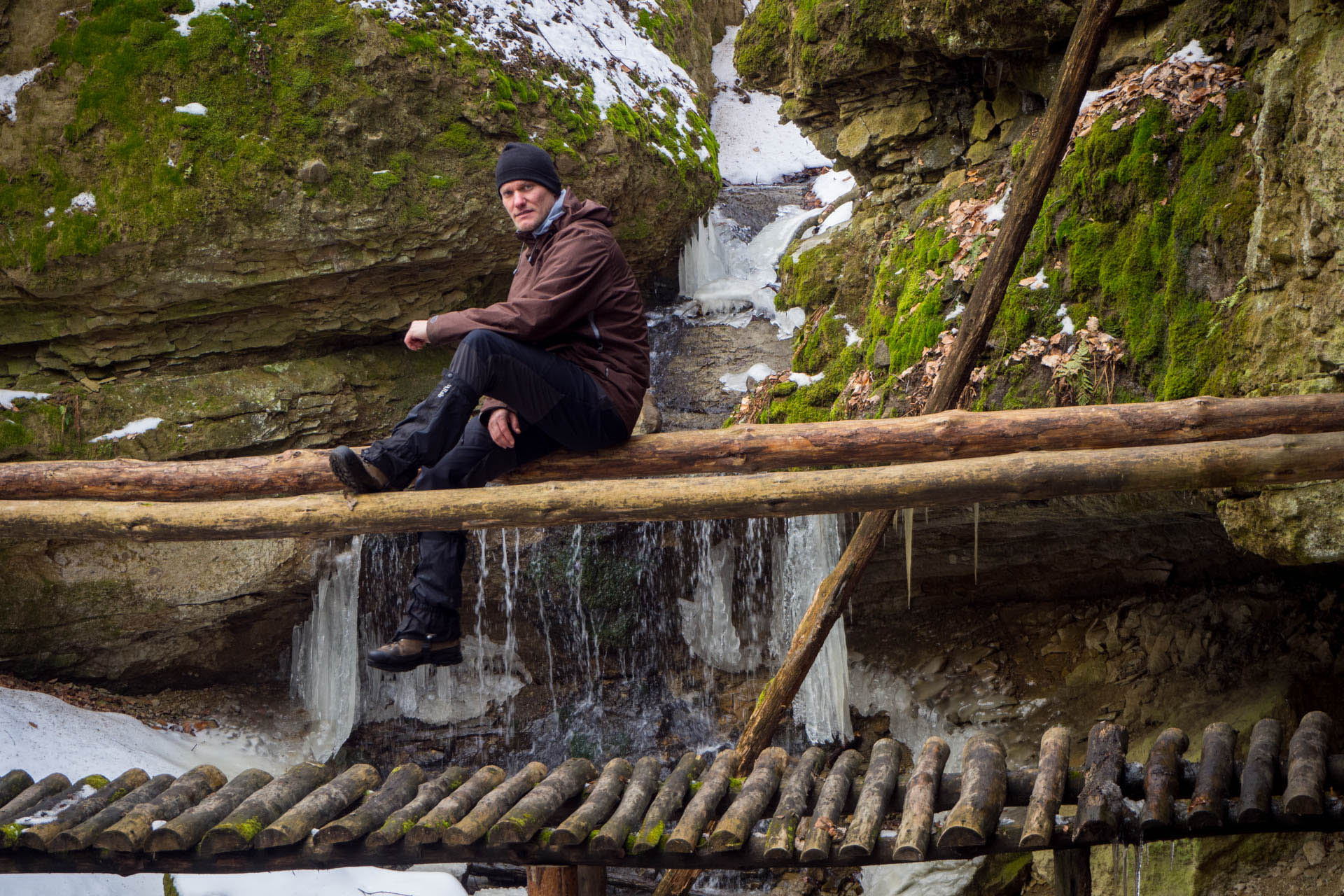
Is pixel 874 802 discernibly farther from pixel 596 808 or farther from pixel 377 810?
pixel 377 810

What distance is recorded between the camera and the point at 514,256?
10453 millimetres

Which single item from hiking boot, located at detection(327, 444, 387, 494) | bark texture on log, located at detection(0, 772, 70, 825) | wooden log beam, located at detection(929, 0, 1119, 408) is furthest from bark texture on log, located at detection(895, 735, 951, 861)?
bark texture on log, located at detection(0, 772, 70, 825)

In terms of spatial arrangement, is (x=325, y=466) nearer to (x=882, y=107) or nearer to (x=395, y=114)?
(x=395, y=114)

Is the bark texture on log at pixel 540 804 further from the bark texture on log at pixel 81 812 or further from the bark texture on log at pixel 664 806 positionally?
the bark texture on log at pixel 81 812

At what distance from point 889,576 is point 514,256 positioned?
4.94m

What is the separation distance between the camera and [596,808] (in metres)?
4.06

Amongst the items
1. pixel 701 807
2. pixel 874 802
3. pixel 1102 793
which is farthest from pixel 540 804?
pixel 1102 793

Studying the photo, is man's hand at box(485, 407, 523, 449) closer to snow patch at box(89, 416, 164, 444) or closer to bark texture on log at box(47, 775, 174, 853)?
bark texture on log at box(47, 775, 174, 853)

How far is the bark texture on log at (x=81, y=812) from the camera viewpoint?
3.97 metres

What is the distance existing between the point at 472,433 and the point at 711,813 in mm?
1926

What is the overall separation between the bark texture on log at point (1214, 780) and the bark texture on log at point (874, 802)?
1.07 m

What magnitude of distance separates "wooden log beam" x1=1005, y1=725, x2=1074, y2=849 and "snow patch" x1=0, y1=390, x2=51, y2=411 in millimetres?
8828

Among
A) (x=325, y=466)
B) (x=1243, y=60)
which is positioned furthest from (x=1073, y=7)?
(x=325, y=466)

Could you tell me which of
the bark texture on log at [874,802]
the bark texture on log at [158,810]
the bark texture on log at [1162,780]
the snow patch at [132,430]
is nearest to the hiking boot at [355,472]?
the bark texture on log at [158,810]
